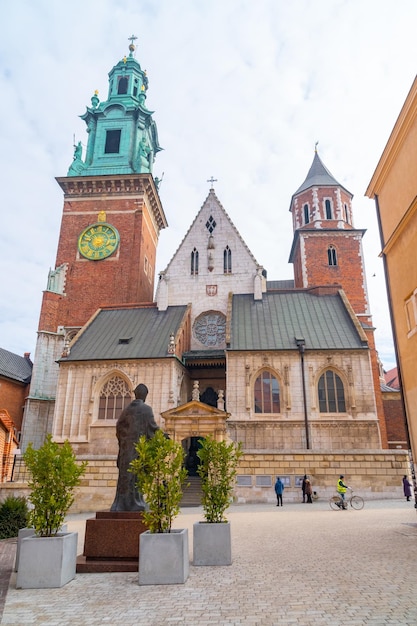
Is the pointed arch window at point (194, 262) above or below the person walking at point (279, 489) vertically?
above

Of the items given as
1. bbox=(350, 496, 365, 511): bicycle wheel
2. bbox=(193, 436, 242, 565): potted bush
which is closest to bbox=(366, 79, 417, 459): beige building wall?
bbox=(350, 496, 365, 511): bicycle wheel

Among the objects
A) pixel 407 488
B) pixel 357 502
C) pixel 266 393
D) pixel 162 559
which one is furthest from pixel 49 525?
pixel 266 393

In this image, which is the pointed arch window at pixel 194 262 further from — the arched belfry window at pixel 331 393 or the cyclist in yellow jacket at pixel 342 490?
the cyclist in yellow jacket at pixel 342 490

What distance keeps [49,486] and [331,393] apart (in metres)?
20.4

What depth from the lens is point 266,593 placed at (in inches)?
277

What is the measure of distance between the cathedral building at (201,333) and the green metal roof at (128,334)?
0.14 meters

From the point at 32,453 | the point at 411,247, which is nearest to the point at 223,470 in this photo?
the point at 32,453

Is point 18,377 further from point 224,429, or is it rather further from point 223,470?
point 223,470

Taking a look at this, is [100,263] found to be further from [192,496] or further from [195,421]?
[192,496]

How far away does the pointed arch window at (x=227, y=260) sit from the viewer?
34531mm

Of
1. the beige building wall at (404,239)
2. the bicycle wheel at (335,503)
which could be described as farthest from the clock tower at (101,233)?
the beige building wall at (404,239)

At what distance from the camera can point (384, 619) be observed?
5801 millimetres

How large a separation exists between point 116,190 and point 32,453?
35.3 meters

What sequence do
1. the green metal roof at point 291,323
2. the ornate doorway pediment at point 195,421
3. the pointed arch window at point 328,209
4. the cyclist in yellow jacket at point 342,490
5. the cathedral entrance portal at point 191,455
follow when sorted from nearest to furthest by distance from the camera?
the cyclist in yellow jacket at point 342,490 → the ornate doorway pediment at point 195,421 → the cathedral entrance portal at point 191,455 → the green metal roof at point 291,323 → the pointed arch window at point 328,209
